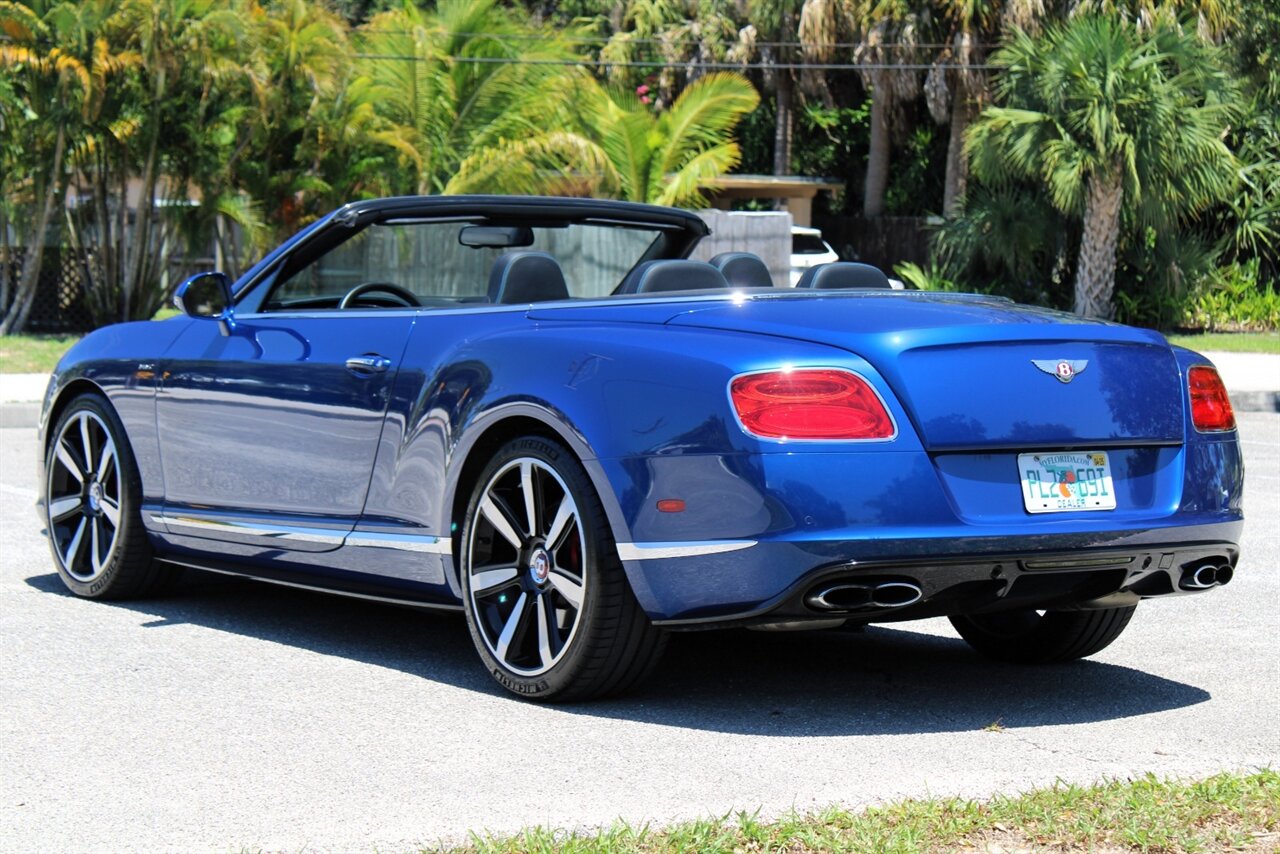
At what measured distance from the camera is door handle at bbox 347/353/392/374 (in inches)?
235

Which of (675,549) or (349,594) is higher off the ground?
(675,549)

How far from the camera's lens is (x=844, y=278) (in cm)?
634

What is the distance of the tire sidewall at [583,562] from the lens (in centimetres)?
515

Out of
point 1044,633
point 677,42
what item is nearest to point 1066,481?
point 1044,633

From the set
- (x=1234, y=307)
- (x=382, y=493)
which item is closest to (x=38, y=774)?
(x=382, y=493)

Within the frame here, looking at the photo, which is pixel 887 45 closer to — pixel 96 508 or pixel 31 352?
pixel 31 352

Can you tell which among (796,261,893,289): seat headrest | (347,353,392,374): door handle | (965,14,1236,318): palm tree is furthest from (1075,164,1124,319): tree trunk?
(347,353,392,374): door handle

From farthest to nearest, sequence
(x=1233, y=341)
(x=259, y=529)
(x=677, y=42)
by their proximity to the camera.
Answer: (x=677, y=42) < (x=1233, y=341) < (x=259, y=529)

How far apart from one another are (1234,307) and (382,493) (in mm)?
26285

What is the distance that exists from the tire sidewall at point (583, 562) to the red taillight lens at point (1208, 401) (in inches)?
68.1

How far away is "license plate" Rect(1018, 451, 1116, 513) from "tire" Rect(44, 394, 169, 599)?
3520mm

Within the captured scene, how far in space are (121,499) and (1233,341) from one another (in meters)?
22.5

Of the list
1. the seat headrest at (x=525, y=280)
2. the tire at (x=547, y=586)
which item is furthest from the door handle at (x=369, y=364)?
the tire at (x=547, y=586)

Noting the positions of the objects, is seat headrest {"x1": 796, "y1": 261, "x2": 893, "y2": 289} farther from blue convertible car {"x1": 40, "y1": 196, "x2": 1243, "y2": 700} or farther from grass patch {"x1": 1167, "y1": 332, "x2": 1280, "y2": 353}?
grass patch {"x1": 1167, "y1": 332, "x2": 1280, "y2": 353}
